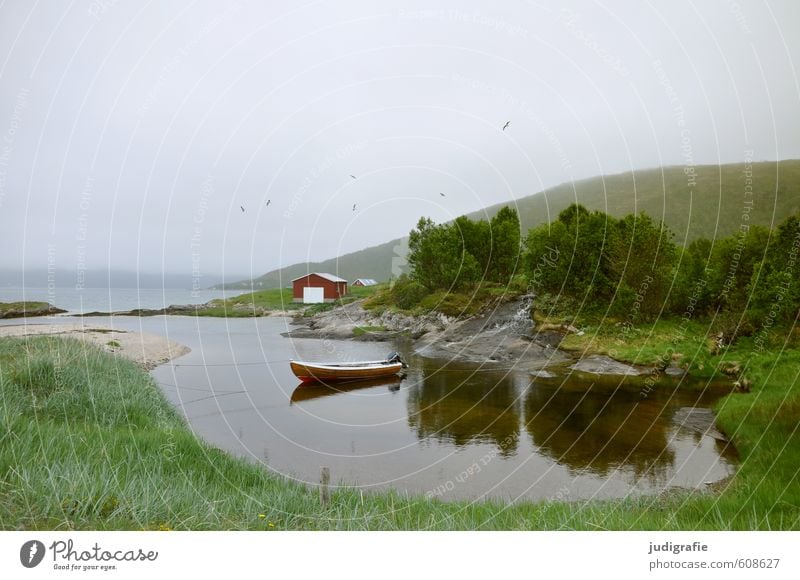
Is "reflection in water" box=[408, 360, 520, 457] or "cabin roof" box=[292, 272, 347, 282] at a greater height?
"cabin roof" box=[292, 272, 347, 282]

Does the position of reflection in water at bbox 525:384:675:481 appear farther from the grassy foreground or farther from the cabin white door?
the cabin white door

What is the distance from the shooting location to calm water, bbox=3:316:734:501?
8266 millimetres

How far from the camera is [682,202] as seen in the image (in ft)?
210

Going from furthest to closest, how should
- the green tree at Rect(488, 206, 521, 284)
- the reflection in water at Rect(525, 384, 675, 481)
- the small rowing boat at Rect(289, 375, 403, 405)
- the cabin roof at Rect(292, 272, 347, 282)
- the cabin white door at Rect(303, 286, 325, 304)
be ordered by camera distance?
1. the cabin white door at Rect(303, 286, 325, 304)
2. the cabin roof at Rect(292, 272, 347, 282)
3. the green tree at Rect(488, 206, 521, 284)
4. the small rowing boat at Rect(289, 375, 403, 405)
5. the reflection in water at Rect(525, 384, 675, 481)

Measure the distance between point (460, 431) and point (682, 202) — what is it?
222 ft

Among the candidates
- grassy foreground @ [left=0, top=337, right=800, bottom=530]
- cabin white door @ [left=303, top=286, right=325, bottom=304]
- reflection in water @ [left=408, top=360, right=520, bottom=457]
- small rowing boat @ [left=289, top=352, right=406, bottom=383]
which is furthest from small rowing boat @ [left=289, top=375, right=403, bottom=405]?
cabin white door @ [left=303, top=286, right=325, bottom=304]

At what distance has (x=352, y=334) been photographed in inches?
1153

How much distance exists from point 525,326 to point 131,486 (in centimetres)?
2252

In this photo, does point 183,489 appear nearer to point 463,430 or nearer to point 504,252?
point 463,430

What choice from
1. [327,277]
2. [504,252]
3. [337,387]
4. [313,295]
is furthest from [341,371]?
[313,295]

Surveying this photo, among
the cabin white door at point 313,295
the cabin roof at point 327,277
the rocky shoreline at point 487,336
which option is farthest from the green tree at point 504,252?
the cabin white door at point 313,295

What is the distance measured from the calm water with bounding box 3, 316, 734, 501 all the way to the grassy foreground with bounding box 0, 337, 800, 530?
1.85m

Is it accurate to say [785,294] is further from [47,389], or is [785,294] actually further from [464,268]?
[464,268]

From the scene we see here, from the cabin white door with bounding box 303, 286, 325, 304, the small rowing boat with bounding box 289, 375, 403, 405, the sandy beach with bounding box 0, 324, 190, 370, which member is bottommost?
the small rowing boat with bounding box 289, 375, 403, 405
